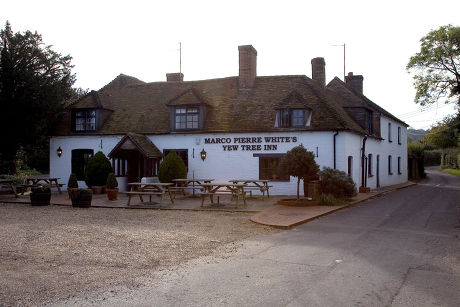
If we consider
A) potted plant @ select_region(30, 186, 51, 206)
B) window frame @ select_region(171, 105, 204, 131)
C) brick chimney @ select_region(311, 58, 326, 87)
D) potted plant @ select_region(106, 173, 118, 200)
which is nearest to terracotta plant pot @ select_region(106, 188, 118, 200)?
potted plant @ select_region(106, 173, 118, 200)

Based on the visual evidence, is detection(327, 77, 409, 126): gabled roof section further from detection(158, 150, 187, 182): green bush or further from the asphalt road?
the asphalt road

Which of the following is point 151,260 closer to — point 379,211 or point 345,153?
point 379,211

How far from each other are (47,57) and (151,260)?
1947 cm

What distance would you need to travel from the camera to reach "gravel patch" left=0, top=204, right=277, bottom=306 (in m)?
6.18

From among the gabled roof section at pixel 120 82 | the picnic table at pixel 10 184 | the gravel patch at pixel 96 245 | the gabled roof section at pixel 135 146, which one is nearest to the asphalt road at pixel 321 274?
the gravel patch at pixel 96 245

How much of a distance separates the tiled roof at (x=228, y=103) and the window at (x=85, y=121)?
488 millimetres

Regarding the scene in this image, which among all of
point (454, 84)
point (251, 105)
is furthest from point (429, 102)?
point (251, 105)

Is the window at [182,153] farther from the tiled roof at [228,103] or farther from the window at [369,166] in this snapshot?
the window at [369,166]

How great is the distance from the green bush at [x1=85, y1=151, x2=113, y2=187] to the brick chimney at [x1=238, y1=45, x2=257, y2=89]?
28.9 ft

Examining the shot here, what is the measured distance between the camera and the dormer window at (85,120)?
2442 cm

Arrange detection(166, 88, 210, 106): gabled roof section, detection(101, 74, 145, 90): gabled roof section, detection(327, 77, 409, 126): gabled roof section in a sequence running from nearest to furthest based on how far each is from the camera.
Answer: detection(166, 88, 210, 106): gabled roof section
detection(327, 77, 409, 126): gabled roof section
detection(101, 74, 145, 90): gabled roof section

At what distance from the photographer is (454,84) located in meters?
35.5

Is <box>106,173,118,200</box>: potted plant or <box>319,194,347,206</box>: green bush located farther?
<box>106,173,118,200</box>: potted plant

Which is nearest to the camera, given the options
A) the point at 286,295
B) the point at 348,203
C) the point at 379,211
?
the point at 286,295
